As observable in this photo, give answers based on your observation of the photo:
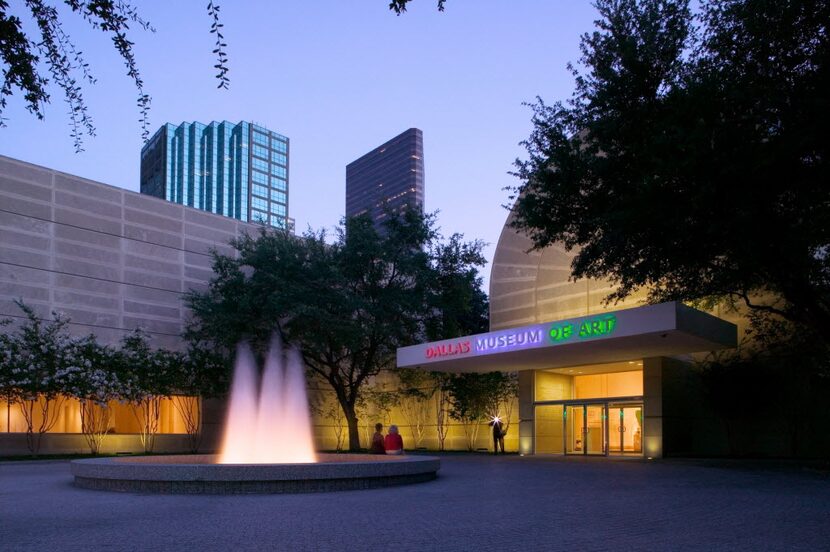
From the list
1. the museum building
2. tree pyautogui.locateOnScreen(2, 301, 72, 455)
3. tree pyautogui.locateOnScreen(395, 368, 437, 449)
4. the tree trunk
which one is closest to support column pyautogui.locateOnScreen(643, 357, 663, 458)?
the museum building

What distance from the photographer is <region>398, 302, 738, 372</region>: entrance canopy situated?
21.7 metres

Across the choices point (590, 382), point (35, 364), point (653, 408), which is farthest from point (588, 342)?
point (35, 364)

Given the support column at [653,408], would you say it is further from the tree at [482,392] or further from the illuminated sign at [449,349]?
the tree at [482,392]

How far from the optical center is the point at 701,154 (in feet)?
54.2

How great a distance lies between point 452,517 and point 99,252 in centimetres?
2953

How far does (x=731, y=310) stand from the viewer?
28.5m

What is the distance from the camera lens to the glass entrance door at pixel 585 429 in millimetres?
30016

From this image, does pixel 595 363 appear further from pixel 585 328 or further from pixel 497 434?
pixel 585 328

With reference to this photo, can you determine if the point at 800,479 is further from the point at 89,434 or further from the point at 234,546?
the point at 89,434

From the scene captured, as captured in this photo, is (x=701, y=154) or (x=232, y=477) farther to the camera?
(x=701, y=154)

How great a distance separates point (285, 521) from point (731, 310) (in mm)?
22776

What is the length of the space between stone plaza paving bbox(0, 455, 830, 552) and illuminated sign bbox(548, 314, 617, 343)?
6267 mm

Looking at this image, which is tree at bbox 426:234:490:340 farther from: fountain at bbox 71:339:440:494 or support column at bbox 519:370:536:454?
fountain at bbox 71:339:440:494

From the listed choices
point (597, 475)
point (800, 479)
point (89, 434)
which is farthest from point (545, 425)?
point (89, 434)
